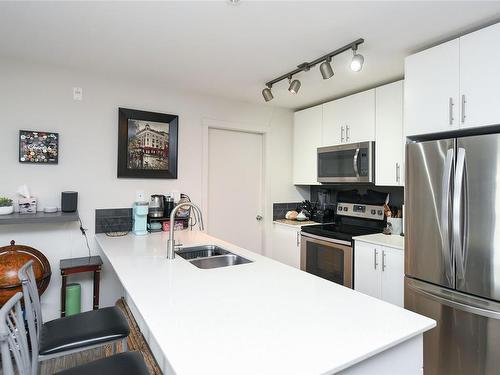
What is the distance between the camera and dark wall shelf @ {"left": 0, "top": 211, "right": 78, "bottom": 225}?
2.16 metres

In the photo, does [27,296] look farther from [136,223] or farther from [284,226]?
[284,226]

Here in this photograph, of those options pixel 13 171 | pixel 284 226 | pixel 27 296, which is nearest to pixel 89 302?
pixel 13 171

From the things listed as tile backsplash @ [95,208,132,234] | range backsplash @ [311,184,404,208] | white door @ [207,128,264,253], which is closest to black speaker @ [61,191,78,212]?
tile backsplash @ [95,208,132,234]

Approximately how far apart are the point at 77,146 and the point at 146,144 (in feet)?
1.93

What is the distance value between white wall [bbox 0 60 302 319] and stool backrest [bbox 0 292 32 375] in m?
1.55

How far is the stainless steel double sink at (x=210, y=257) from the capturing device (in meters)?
2.03

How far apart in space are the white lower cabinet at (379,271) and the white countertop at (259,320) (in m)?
1.11

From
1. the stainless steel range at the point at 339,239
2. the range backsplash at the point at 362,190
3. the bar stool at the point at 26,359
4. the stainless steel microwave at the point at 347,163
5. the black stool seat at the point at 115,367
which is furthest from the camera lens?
the range backsplash at the point at 362,190

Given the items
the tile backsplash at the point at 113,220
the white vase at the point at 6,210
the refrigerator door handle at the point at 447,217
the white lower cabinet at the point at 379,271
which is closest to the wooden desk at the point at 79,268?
the tile backsplash at the point at 113,220

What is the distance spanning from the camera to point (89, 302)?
2738mm

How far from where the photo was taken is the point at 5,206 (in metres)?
2.30

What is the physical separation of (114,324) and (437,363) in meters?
1.92

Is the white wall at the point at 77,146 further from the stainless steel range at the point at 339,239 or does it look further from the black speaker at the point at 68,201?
the stainless steel range at the point at 339,239

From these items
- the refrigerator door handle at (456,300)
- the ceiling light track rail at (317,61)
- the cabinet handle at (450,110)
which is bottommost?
the refrigerator door handle at (456,300)
